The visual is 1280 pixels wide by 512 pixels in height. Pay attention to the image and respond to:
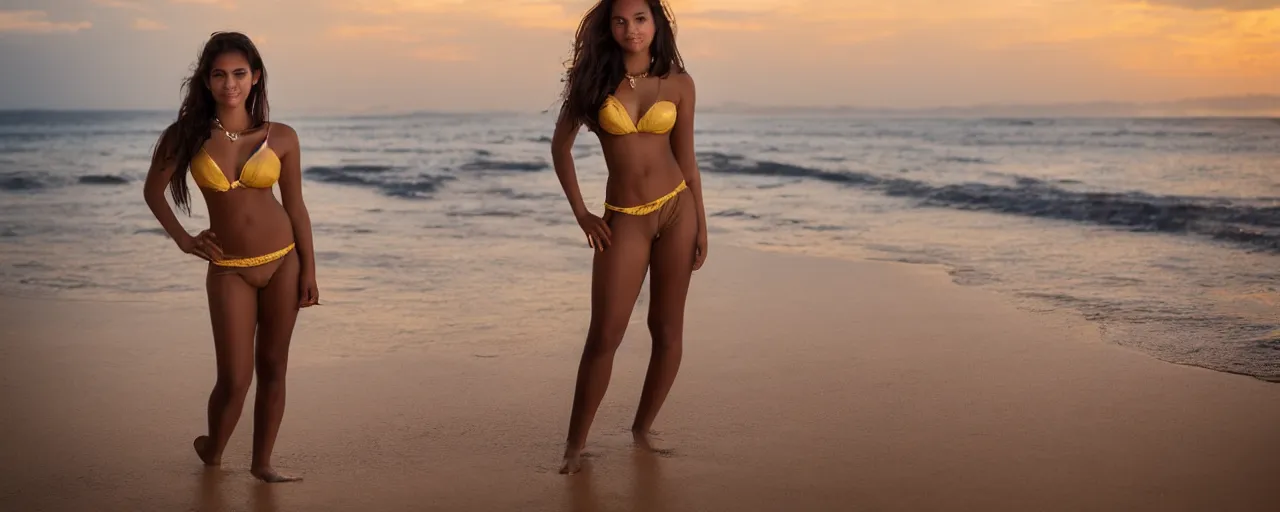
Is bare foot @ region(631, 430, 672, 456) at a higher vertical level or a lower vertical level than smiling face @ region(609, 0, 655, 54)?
lower

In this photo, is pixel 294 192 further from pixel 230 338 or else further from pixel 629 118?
pixel 629 118

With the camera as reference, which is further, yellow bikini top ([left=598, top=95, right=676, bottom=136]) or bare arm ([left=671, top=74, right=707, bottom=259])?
bare arm ([left=671, top=74, right=707, bottom=259])

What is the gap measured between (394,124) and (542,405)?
40589mm

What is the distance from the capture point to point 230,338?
13.1 ft

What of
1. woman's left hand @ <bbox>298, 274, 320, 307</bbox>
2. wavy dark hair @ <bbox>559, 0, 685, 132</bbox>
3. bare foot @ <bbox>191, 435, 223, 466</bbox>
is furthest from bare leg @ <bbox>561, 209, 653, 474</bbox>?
bare foot @ <bbox>191, 435, 223, 466</bbox>

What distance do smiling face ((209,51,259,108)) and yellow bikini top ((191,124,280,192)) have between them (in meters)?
0.16

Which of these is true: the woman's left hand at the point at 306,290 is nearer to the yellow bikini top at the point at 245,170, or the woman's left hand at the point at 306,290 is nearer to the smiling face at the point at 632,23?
the yellow bikini top at the point at 245,170

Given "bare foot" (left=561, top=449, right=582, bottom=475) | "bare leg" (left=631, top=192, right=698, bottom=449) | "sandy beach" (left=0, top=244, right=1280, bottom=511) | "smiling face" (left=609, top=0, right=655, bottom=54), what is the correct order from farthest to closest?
"bare leg" (left=631, top=192, right=698, bottom=449)
"bare foot" (left=561, top=449, right=582, bottom=475)
"smiling face" (left=609, top=0, right=655, bottom=54)
"sandy beach" (left=0, top=244, right=1280, bottom=511)

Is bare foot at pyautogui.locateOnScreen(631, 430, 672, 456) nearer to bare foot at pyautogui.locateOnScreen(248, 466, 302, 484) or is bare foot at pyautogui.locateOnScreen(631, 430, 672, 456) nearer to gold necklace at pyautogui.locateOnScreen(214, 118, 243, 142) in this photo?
bare foot at pyautogui.locateOnScreen(248, 466, 302, 484)

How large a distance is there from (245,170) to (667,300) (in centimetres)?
159

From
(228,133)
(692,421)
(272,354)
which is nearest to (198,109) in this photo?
(228,133)

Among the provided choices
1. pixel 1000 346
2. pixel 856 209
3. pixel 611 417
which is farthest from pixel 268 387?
pixel 856 209

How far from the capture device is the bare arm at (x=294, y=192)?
3.99 m

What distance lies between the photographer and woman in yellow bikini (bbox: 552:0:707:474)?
4258mm
